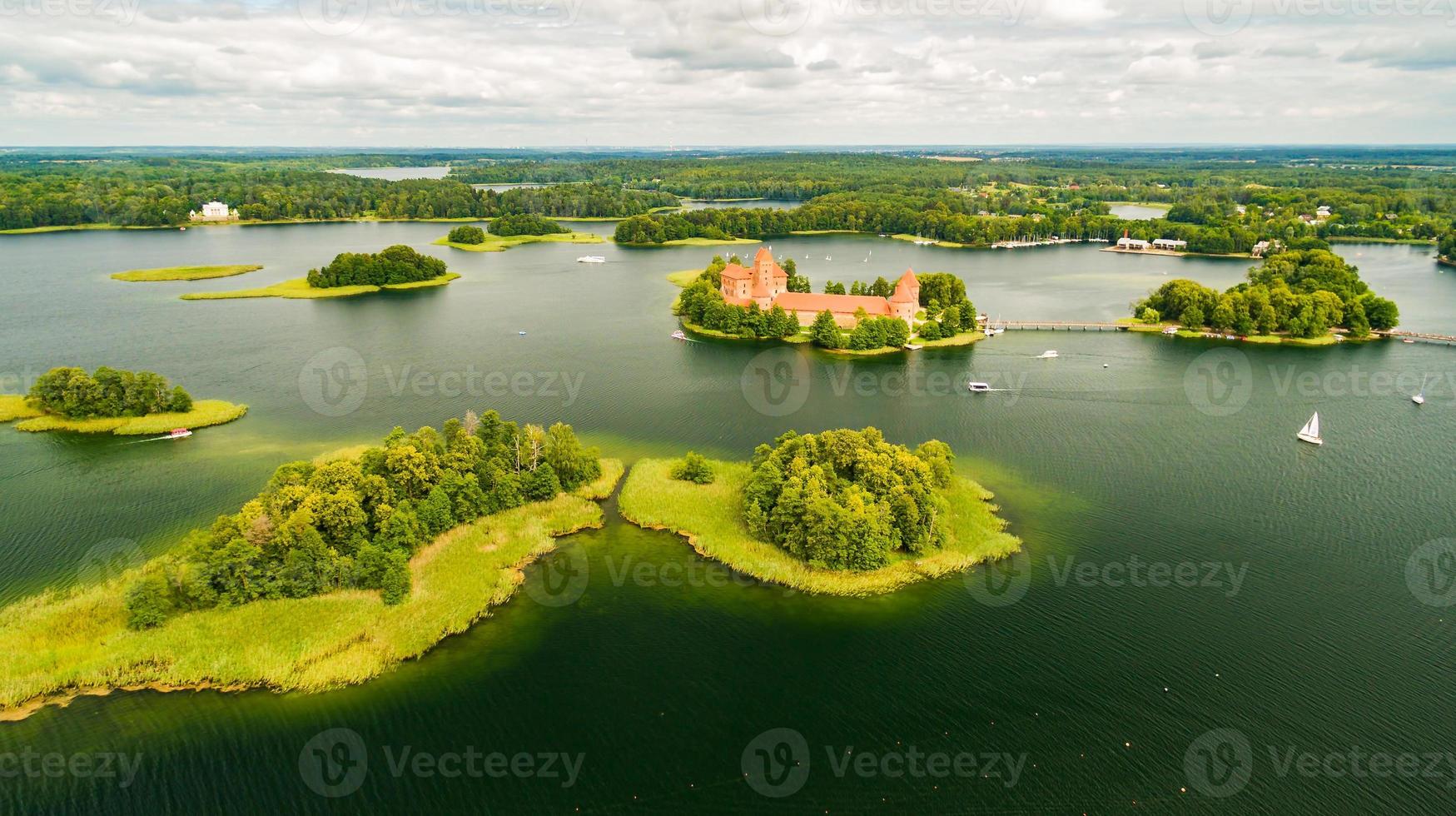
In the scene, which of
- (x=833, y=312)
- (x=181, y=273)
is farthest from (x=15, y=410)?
(x=833, y=312)

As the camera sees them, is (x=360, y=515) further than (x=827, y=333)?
No

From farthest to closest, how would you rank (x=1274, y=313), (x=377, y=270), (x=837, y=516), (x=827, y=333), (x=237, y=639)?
1. (x=377, y=270)
2. (x=1274, y=313)
3. (x=827, y=333)
4. (x=837, y=516)
5. (x=237, y=639)

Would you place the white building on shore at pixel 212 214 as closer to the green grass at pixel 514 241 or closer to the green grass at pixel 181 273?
the green grass at pixel 514 241

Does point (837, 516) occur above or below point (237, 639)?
above

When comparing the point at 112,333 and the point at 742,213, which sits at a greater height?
the point at 742,213

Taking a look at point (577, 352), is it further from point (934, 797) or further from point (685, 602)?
point (934, 797)

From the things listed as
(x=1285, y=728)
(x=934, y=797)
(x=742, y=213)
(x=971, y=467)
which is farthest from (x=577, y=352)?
(x=742, y=213)

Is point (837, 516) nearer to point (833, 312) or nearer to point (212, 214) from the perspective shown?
point (833, 312)
